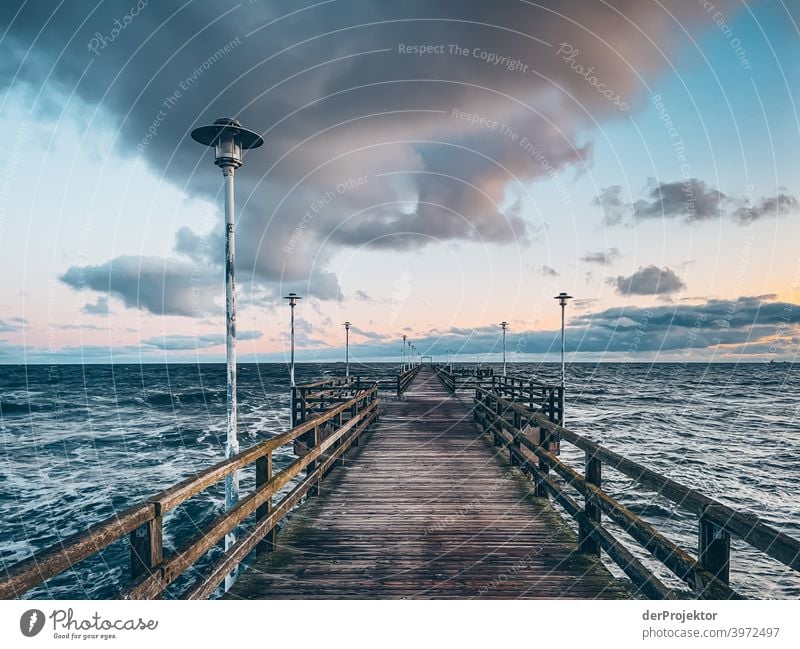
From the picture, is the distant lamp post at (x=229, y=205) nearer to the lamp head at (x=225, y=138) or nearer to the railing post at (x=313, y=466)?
the lamp head at (x=225, y=138)

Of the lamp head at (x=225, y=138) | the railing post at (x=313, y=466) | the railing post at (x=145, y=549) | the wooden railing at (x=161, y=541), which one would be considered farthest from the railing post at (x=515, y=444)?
the railing post at (x=145, y=549)

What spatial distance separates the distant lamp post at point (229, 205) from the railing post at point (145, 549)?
10.7 ft

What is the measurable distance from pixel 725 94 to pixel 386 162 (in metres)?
18.0

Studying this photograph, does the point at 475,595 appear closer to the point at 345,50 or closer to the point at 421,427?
the point at 421,427

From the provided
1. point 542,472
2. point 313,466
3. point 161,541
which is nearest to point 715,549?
point 161,541

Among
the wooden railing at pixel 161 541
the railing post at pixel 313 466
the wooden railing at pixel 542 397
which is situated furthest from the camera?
the wooden railing at pixel 542 397

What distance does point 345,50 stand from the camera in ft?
41.7

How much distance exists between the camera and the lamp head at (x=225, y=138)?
6332mm

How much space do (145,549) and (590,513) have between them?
409 centimetres

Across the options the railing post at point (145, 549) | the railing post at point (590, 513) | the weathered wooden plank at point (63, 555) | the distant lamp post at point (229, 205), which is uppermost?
the distant lamp post at point (229, 205)

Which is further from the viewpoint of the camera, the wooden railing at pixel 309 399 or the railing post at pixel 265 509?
the wooden railing at pixel 309 399

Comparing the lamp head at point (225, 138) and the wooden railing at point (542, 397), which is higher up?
the lamp head at point (225, 138)

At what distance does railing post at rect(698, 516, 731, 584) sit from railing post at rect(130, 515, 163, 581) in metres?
3.47

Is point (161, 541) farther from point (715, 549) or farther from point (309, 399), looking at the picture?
point (309, 399)
